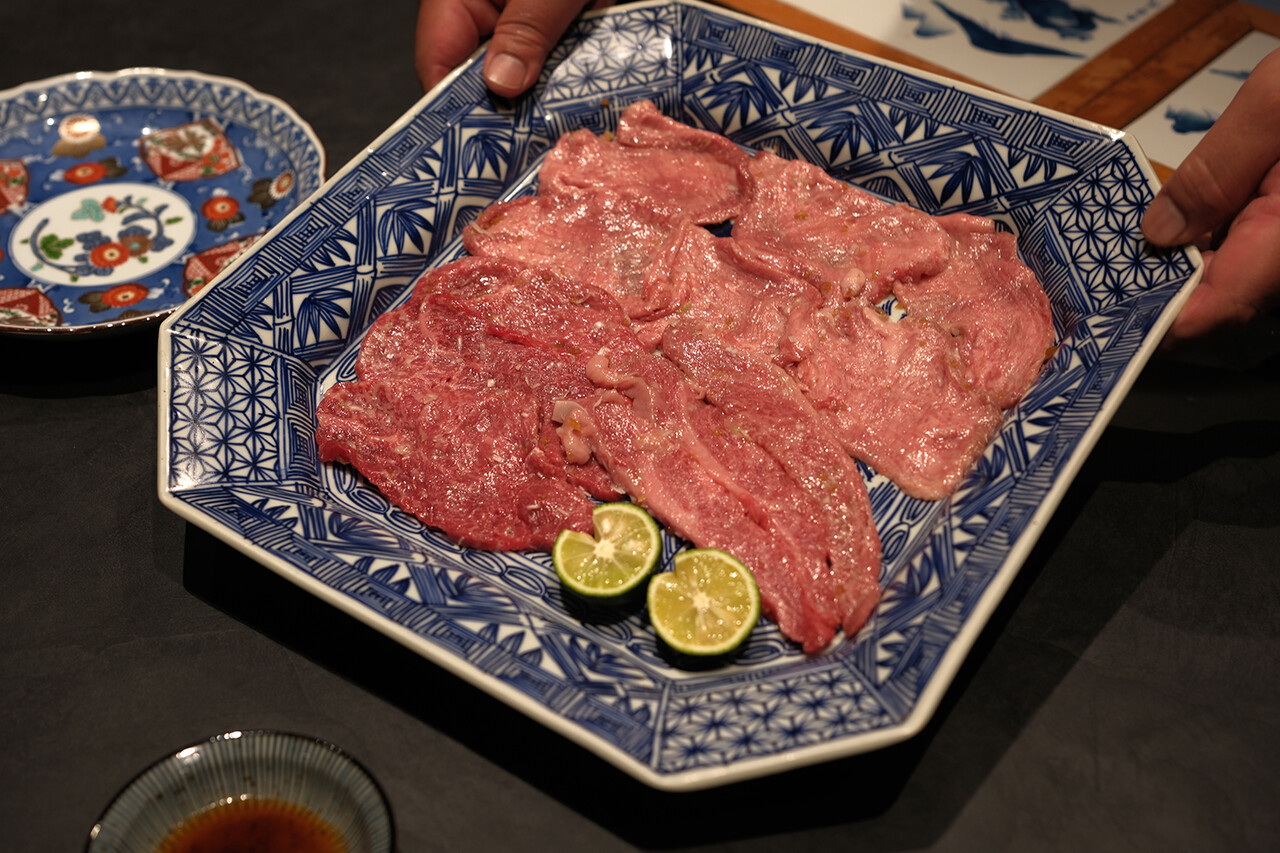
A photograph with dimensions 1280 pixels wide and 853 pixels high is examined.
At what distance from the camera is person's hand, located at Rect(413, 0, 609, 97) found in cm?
399

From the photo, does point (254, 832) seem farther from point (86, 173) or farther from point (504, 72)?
point (86, 173)

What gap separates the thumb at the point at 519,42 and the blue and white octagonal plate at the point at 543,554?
110 mm

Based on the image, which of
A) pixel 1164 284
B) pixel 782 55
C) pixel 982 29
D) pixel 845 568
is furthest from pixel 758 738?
pixel 982 29

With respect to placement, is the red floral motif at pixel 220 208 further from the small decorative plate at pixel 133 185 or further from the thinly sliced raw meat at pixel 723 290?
the thinly sliced raw meat at pixel 723 290

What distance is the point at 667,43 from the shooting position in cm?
423

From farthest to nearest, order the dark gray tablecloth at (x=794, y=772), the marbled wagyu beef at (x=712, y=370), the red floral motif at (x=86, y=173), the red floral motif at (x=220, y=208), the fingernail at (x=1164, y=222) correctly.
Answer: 1. the red floral motif at (x=86, y=173)
2. the red floral motif at (x=220, y=208)
3. the fingernail at (x=1164, y=222)
4. the marbled wagyu beef at (x=712, y=370)
5. the dark gray tablecloth at (x=794, y=772)

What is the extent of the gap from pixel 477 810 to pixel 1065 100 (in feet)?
12.9

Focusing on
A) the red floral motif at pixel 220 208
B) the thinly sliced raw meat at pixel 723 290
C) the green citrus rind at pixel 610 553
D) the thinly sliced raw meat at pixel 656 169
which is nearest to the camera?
the green citrus rind at pixel 610 553

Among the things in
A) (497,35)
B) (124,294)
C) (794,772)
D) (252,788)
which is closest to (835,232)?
(497,35)

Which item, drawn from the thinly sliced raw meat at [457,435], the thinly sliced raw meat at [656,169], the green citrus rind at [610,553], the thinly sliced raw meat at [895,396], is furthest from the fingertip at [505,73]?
the green citrus rind at [610,553]

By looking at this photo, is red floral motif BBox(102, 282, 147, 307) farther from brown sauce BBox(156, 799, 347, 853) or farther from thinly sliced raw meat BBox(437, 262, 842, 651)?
brown sauce BBox(156, 799, 347, 853)

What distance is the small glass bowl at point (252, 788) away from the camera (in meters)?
2.30

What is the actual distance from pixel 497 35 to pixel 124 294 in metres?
1.95

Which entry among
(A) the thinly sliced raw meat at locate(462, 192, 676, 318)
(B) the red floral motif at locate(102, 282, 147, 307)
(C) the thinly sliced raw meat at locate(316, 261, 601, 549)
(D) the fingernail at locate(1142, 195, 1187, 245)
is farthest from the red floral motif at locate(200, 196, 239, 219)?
(D) the fingernail at locate(1142, 195, 1187, 245)
